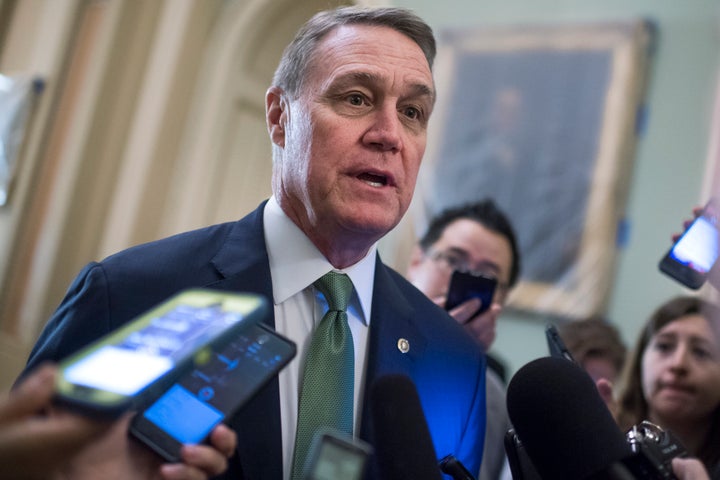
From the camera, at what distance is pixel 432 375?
109 centimetres

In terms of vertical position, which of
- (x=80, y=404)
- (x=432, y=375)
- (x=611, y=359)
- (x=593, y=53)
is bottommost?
(x=611, y=359)

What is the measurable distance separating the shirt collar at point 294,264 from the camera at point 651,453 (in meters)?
0.45

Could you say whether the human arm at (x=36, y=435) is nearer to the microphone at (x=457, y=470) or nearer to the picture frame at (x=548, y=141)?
the microphone at (x=457, y=470)

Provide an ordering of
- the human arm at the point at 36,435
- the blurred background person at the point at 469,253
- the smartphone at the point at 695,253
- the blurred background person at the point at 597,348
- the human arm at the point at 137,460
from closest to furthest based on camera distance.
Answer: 1. the human arm at the point at 36,435
2. the human arm at the point at 137,460
3. the smartphone at the point at 695,253
4. the blurred background person at the point at 469,253
5. the blurred background person at the point at 597,348

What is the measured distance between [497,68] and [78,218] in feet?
7.90

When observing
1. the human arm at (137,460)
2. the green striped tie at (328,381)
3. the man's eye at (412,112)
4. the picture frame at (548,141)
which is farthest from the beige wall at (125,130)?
the picture frame at (548,141)

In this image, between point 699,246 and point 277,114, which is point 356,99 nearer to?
point 277,114

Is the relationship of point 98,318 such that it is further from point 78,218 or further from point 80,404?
point 78,218

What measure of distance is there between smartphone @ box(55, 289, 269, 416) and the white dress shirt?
337 millimetres

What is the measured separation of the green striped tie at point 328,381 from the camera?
3.03 ft

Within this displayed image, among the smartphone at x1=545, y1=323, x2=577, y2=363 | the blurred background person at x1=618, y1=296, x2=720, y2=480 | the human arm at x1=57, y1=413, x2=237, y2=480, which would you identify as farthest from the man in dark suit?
the blurred background person at x1=618, y1=296, x2=720, y2=480

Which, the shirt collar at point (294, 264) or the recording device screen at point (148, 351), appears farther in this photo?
the shirt collar at point (294, 264)

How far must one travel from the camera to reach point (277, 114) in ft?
3.91

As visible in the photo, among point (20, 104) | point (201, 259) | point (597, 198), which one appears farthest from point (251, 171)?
point (597, 198)
